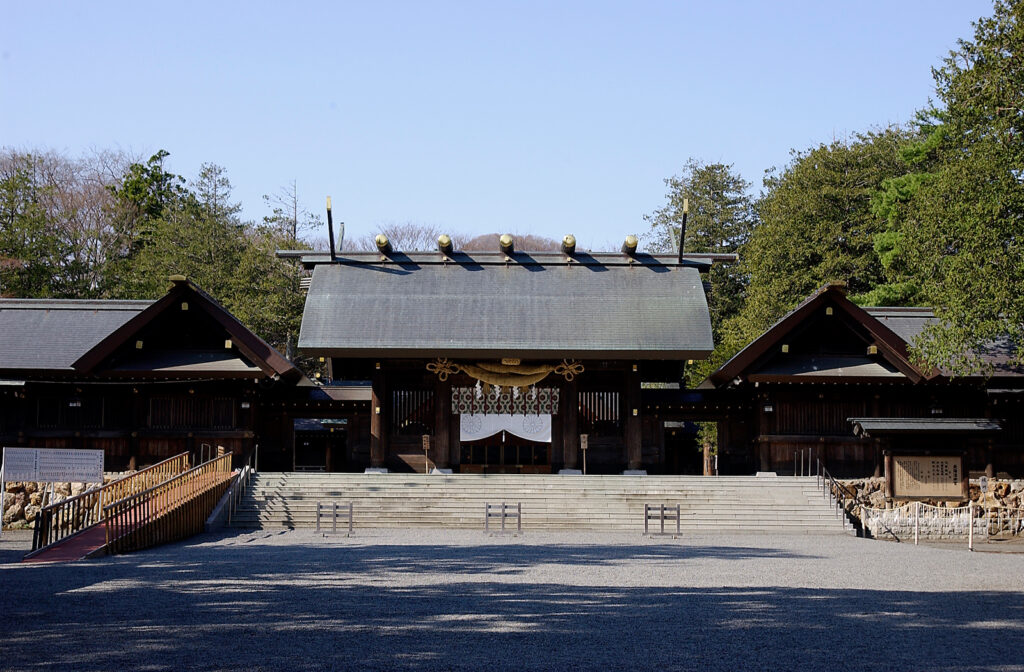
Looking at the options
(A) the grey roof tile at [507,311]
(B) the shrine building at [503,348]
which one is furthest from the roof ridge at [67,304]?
(A) the grey roof tile at [507,311]

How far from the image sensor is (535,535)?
21406mm

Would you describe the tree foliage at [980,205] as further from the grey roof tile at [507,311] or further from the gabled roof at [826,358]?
the grey roof tile at [507,311]

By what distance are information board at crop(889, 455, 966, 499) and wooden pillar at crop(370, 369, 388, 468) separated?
1317cm

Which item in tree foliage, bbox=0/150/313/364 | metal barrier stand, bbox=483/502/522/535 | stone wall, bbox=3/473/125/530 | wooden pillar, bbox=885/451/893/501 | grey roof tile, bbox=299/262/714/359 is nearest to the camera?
metal barrier stand, bbox=483/502/522/535

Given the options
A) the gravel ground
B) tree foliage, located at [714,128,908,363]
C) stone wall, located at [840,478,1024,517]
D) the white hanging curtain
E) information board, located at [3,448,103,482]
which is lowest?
the gravel ground

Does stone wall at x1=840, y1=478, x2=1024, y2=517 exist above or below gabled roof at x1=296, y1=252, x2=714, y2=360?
below

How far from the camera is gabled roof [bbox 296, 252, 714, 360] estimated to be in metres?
27.6

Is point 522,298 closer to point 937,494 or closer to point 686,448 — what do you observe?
point 937,494

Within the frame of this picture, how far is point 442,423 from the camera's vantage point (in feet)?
94.5

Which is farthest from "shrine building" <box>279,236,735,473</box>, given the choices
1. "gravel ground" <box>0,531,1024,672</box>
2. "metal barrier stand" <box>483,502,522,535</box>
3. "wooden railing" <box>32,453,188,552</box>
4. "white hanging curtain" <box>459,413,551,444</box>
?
"gravel ground" <box>0,531,1024,672</box>

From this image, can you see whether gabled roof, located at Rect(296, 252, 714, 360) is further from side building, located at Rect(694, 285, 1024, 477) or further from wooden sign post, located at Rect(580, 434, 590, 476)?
wooden sign post, located at Rect(580, 434, 590, 476)

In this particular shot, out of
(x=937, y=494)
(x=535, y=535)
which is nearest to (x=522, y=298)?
(x=535, y=535)

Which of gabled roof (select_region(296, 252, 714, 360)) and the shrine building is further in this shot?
the shrine building

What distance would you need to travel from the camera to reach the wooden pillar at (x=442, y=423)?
1130 inches
